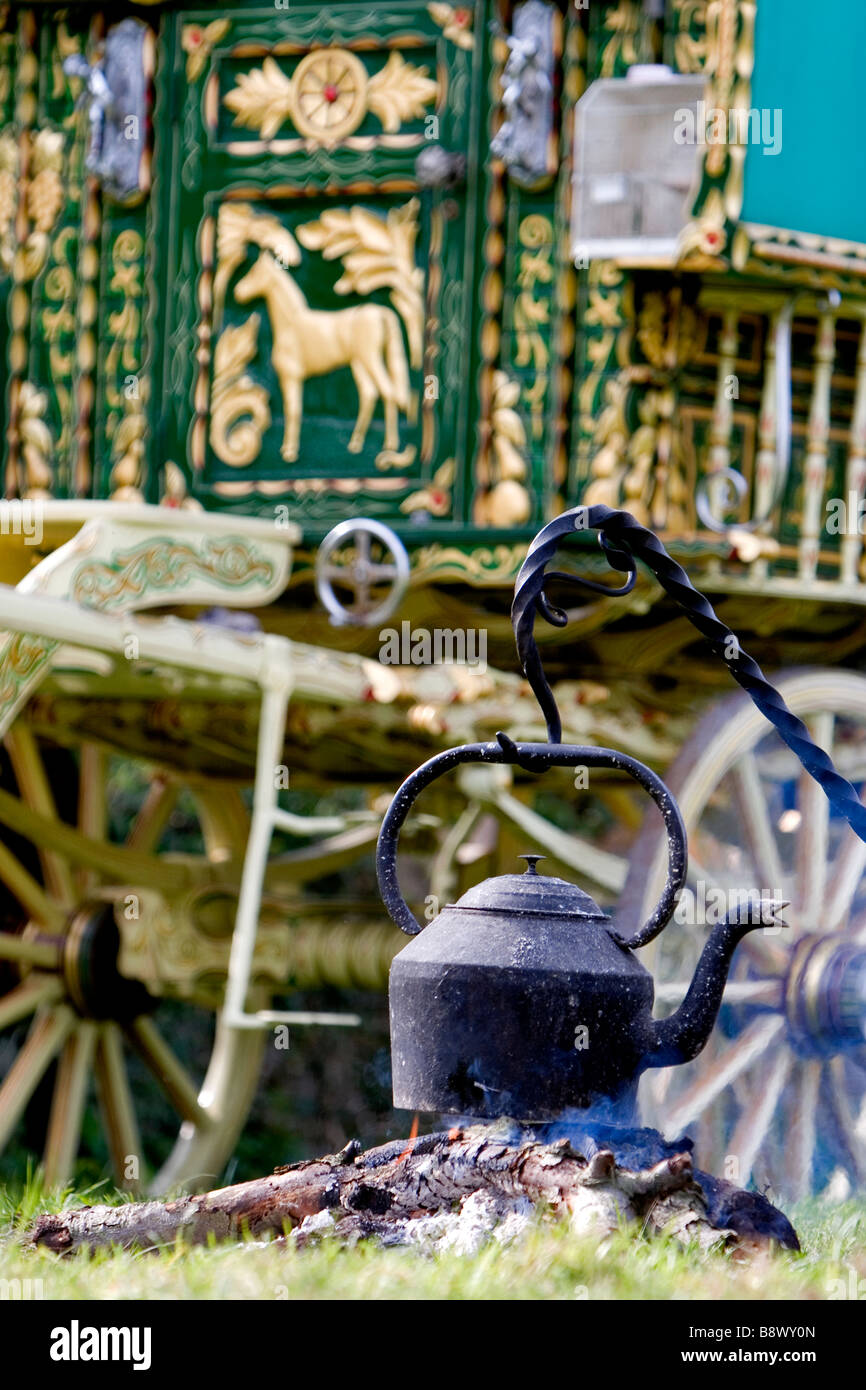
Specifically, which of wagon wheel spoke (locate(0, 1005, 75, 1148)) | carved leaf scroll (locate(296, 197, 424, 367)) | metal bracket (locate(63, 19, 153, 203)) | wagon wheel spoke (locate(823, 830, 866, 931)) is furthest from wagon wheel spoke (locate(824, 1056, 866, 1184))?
metal bracket (locate(63, 19, 153, 203))

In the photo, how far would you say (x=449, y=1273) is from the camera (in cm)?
328

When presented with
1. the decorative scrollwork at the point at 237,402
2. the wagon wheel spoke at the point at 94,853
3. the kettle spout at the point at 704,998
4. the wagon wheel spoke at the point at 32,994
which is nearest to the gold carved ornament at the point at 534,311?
the decorative scrollwork at the point at 237,402

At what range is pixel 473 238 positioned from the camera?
21.2ft

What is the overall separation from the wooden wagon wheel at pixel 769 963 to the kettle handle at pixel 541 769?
2527 millimetres

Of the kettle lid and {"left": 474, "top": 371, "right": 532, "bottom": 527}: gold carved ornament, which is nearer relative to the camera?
the kettle lid

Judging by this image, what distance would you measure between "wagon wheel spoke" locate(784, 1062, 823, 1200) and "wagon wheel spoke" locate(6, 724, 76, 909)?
2664 millimetres

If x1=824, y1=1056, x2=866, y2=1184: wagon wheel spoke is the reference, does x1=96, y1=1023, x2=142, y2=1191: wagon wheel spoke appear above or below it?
below

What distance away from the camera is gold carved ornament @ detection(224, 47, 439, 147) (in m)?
6.49

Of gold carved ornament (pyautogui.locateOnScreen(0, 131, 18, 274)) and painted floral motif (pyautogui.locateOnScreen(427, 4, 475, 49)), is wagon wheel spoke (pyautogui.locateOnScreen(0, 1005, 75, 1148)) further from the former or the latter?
painted floral motif (pyautogui.locateOnScreen(427, 4, 475, 49))

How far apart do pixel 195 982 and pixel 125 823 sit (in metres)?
5.47

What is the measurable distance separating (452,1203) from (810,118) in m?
3.67
